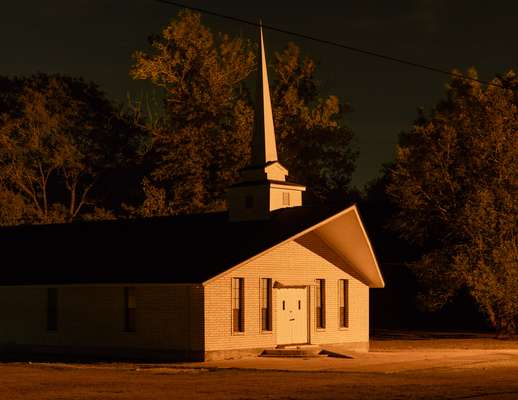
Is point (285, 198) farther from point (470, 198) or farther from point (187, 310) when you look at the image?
point (470, 198)

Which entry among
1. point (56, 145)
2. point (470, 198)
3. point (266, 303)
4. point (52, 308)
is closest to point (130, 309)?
point (52, 308)

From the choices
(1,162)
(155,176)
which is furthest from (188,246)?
(1,162)

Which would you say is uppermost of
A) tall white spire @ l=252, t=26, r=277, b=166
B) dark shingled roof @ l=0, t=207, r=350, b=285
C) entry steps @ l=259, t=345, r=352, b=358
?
tall white spire @ l=252, t=26, r=277, b=166

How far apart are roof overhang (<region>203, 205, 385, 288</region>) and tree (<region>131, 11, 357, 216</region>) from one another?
20.5 m

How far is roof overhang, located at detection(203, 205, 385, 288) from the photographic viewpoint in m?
35.8

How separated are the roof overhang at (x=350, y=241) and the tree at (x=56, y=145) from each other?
86.3ft

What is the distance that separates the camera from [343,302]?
39250 mm

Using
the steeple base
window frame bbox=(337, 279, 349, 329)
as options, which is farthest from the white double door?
the steeple base

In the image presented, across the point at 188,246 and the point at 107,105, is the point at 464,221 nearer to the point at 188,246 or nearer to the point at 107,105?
the point at 188,246

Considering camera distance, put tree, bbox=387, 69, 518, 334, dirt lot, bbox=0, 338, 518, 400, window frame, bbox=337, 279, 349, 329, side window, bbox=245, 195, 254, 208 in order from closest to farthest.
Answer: dirt lot, bbox=0, 338, 518, 400, side window, bbox=245, 195, 254, 208, window frame, bbox=337, 279, 349, 329, tree, bbox=387, 69, 518, 334

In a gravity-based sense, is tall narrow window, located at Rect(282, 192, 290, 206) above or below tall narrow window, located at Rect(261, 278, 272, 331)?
above

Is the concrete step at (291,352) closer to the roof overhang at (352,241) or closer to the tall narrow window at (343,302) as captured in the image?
the tall narrow window at (343,302)

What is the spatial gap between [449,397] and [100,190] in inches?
1896

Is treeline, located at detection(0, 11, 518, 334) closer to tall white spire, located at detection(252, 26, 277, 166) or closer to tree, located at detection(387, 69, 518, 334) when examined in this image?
tree, located at detection(387, 69, 518, 334)
